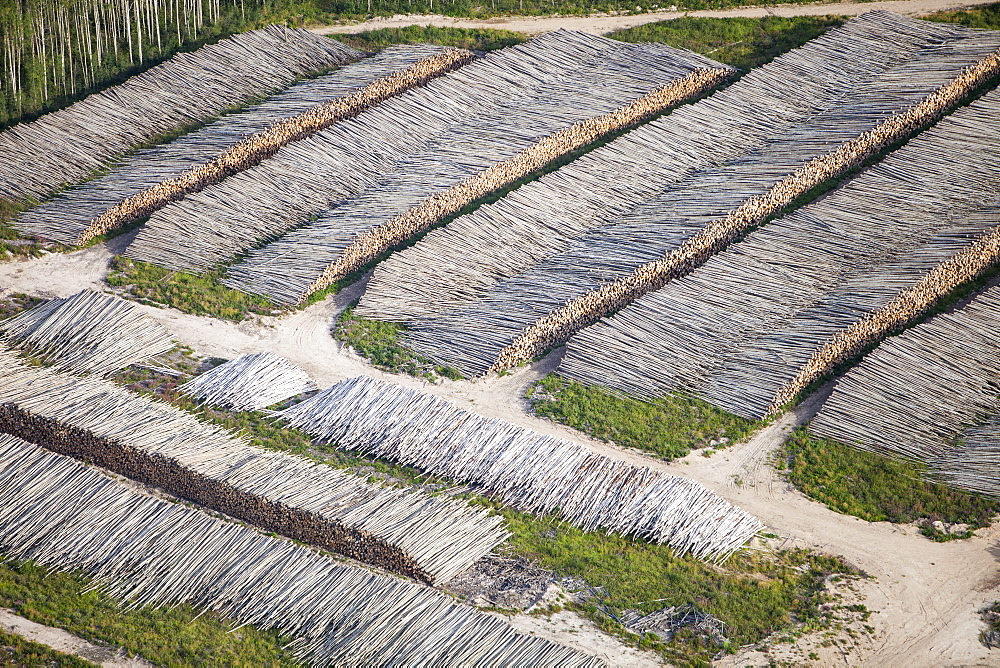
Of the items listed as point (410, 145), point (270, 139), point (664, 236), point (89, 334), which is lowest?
point (89, 334)

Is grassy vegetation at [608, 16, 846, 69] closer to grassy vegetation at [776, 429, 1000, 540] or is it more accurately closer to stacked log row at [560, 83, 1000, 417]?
stacked log row at [560, 83, 1000, 417]

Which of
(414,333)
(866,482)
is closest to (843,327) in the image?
(866,482)

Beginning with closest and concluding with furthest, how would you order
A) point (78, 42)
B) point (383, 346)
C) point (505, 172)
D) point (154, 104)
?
1. point (383, 346)
2. point (505, 172)
3. point (154, 104)
4. point (78, 42)

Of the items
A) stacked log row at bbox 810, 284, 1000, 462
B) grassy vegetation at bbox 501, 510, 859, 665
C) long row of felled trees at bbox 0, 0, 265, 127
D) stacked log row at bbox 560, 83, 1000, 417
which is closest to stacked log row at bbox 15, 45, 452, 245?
long row of felled trees at bbox 0, 0, 265, 127

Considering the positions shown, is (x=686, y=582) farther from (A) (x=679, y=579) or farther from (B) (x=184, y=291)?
(B) (x=184, y=291)

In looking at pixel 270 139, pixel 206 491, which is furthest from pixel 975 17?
pixel 206 491

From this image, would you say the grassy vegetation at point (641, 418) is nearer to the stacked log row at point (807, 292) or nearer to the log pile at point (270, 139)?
the stacked log row at point (807, 292)

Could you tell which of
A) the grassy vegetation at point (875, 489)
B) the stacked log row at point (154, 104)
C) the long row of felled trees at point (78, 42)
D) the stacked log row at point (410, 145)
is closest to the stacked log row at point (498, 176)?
the stacked log row at point (410, 145)
